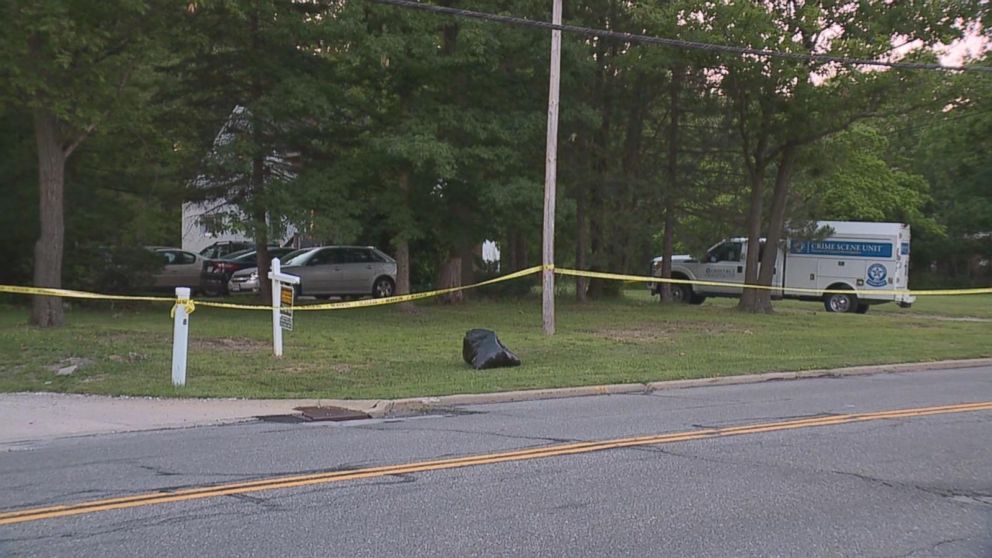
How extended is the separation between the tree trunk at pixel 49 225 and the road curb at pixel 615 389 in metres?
8.22

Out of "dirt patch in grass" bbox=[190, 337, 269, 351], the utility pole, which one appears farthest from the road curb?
the utility pole

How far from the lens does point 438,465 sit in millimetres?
7715

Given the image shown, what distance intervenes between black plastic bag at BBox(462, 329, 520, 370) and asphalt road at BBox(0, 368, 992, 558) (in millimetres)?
3075

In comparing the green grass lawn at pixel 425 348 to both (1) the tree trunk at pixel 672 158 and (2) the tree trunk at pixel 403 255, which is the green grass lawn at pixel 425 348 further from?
(1) the tree trunk at pixel 672 158

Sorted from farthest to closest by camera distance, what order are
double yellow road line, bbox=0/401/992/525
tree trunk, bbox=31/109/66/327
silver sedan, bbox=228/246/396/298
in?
silver sedan, bbox=228/246/396/298 → tree trunk, bbox=31/109/66/327 → double yellow road line, bbox=0/401/992/525

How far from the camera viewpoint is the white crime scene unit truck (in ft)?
90.5

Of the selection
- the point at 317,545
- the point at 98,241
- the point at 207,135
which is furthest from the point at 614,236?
the point at 317,545

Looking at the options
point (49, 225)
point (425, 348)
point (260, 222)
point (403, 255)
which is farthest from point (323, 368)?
point (403, 255)

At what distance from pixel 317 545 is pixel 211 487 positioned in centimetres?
175

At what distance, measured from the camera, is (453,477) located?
23.9ft

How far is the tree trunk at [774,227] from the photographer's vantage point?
82.9 ft

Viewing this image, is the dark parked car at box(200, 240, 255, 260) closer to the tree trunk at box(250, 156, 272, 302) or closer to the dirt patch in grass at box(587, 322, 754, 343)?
the tree trunk at box(250, 156, 272, 302)

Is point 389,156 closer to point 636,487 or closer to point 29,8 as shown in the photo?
point 29,8

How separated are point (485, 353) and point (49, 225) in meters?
8.76
